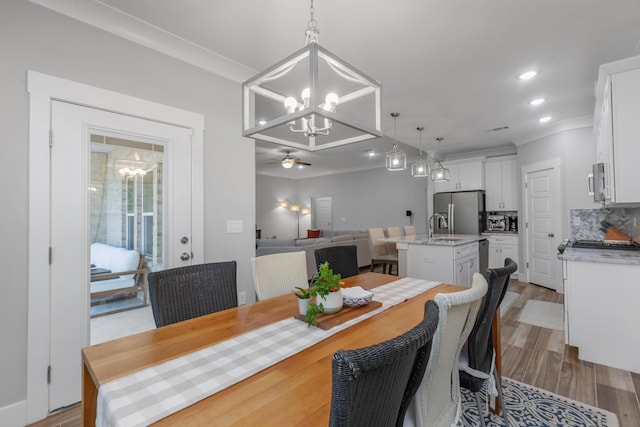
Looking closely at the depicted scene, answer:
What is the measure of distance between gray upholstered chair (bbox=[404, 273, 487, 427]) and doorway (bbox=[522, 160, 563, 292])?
4.75 meters

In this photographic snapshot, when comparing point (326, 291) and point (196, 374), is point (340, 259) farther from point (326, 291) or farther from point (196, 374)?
point (196, 374)

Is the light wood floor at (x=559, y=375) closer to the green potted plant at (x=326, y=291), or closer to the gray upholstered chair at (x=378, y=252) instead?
the green potted plant at (x=326, y=291)

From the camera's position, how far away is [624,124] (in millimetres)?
2322

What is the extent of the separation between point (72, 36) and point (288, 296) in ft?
7.35

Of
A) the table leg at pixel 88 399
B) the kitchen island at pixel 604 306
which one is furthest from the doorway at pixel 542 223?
the table leg at pixel 88 399

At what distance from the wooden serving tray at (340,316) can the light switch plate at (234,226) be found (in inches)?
59.9

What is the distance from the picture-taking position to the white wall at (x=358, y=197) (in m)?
7.74

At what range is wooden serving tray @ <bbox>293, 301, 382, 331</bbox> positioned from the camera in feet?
4.46

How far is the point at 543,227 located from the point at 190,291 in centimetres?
557

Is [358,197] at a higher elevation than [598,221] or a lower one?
higher

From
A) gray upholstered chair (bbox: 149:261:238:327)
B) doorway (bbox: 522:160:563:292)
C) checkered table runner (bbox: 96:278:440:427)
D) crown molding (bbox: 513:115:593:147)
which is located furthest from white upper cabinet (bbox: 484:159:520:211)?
gray upholstered chair (bbox: 149:261:238:327)

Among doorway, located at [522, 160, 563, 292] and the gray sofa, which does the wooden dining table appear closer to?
the gray sofa

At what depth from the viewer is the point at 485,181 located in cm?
607

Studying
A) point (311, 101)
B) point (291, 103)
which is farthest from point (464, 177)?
point (311, 101)
